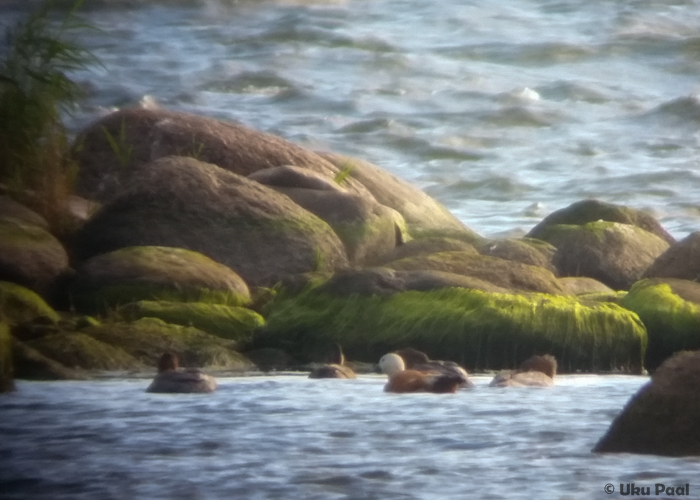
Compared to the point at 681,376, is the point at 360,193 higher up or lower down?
lower down

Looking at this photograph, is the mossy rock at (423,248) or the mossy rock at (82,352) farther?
the mossy rock at (423,248)

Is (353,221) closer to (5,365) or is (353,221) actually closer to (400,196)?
(400,196)

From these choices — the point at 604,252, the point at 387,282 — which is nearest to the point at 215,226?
the point at 387,282

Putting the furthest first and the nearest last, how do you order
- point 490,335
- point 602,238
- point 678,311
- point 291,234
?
point 602,238, point 291,234, point 678,311, point 490,335

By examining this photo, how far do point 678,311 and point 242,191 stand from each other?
411 cm

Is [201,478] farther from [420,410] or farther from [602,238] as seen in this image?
[602,238]

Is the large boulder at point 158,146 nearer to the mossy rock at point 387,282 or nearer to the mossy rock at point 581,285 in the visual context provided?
the mossy rock at point 581,285

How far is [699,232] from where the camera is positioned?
12070 mm

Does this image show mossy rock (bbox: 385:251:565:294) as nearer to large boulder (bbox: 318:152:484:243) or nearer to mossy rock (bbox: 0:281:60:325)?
mossy rock (bbox: 0:281:60:325)

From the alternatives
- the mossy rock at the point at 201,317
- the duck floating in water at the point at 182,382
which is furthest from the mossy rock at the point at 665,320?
the duck floating in water at the point at 182,382

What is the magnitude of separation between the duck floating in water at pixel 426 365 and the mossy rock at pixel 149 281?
1937 mm

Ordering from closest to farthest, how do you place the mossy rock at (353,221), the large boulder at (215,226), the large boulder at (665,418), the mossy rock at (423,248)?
1. the large boulder at (665,418)
2. the large boulder at (215,226)
3. the mossy rock at (423,248)
4. the mossy rock at (353,221)

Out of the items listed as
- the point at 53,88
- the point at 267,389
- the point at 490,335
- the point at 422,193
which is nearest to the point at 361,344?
the point at 490,335

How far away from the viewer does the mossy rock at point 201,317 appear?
959 centimetres
